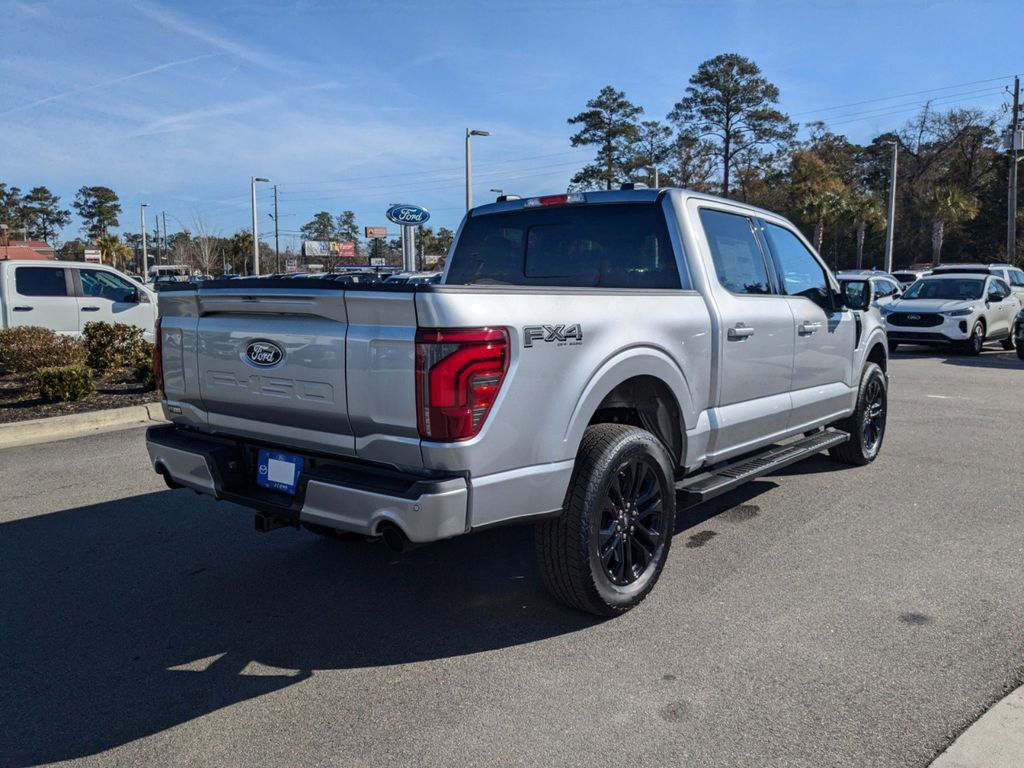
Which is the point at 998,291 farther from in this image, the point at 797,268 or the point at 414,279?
the point at 414,279

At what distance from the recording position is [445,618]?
3.93m

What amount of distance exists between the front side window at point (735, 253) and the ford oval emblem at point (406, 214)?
14356 mm

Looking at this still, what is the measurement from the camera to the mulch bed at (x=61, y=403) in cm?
898

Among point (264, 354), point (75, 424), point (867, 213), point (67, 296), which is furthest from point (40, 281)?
point (867, 213)

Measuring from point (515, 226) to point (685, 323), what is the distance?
1.45 meters

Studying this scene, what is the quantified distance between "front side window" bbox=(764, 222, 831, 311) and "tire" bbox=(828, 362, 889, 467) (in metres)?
1.07

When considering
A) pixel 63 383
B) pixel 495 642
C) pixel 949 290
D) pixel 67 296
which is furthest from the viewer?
pixel 949 290

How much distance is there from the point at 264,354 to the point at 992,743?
313 cm

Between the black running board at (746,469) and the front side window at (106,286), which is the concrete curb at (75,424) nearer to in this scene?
the front side window at (106,286)

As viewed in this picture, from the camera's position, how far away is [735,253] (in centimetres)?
496

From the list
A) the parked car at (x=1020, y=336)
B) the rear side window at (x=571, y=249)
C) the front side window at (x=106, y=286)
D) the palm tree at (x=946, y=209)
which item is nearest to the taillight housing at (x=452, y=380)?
the rear side window at (x=571, y=249)

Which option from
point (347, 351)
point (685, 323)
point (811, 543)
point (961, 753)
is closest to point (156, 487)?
point (347, 351)

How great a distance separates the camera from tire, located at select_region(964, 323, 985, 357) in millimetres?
16328

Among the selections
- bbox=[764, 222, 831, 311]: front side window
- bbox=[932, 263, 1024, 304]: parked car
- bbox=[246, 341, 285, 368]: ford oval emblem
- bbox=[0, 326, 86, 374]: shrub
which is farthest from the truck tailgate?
bbox=[932, 263, 1024, 304]: parked car
